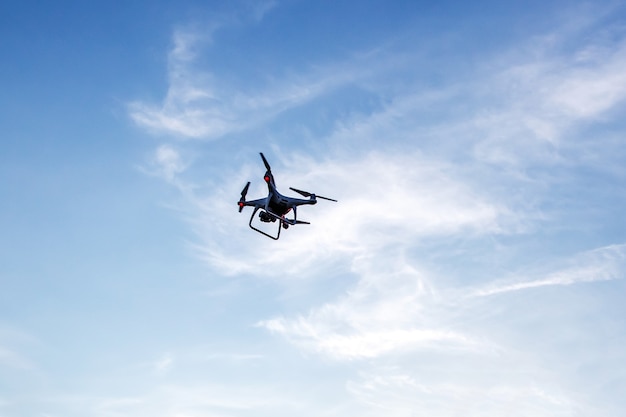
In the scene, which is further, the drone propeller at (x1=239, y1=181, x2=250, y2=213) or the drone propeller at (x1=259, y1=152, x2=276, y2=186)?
the drone propeller at (x1=239, y1=181, x2=250, y2=213)

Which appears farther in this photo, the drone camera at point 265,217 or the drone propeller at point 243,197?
the drone propeller at point 243,197

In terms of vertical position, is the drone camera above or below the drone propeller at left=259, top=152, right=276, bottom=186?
below

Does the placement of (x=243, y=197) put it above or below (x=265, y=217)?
above

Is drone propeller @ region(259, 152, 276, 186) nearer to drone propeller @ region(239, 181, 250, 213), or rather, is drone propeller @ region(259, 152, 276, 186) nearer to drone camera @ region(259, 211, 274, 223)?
drone camera @ region(259, 211, 274, 223)

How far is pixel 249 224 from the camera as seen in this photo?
82.7 metres

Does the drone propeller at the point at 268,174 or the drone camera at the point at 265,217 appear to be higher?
the drone propeller at the point at 268,174

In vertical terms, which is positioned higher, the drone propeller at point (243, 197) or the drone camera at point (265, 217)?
the drone propeller at point (243, 197)

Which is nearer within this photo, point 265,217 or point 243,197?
point 265,217

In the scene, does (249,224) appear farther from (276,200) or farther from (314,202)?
(314,202)

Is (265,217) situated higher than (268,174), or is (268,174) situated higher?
(268,174)

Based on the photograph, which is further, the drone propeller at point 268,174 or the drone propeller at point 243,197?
the drone propeller at point 243,197

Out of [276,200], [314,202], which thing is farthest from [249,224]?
[314,202]

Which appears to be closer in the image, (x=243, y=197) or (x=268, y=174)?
(x=268, y=174)

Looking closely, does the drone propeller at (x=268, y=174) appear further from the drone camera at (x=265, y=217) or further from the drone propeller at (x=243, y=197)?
the drone propeller at (x=243, y=197)
